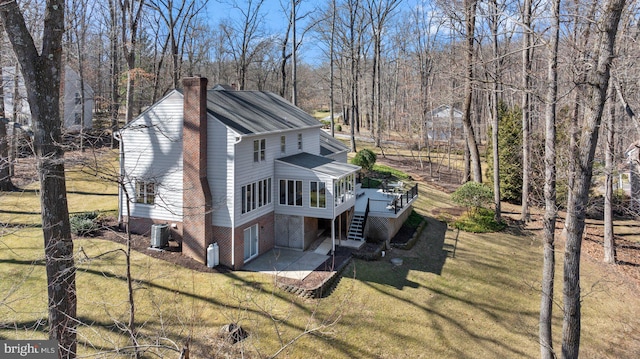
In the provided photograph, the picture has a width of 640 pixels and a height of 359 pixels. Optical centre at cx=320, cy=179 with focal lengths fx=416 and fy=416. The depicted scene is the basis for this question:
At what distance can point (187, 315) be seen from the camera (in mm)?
12531

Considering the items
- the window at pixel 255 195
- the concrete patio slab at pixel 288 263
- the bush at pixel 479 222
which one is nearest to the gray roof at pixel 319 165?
the window at pixel 255 195

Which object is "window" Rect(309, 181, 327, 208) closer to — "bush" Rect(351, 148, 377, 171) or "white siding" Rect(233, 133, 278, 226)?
"white siding" Rect(233, 133, 278, 226)

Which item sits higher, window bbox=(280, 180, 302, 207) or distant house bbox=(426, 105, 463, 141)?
distant house bbox=(426, 105, 463, 141)

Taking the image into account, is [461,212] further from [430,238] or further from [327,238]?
[327,238]

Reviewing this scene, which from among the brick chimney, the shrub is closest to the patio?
the brick chimney

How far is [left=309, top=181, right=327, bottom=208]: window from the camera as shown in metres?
17.8

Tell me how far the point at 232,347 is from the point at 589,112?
995 cm

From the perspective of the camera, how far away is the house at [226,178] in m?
15.9

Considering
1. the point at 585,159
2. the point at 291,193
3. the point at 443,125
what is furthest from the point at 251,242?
the point at 443,125

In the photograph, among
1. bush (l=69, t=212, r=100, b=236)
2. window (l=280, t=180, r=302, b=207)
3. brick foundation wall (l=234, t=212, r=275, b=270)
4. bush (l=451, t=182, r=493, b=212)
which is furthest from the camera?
bush (l=451, t=182, r=493, b=212)

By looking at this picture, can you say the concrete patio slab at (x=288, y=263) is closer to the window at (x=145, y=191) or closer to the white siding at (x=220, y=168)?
the white siding at (x=220, y=168)

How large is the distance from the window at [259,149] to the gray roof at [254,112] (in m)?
0.55

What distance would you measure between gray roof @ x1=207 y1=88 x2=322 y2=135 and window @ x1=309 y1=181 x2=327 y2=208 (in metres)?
2.99

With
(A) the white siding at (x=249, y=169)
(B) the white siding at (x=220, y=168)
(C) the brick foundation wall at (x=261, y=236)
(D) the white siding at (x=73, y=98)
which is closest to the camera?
(B) the white siding at (x=220, y=168)
